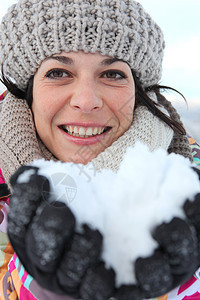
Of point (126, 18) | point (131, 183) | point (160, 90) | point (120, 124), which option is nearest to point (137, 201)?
point (131, 183)

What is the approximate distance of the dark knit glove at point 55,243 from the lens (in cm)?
38

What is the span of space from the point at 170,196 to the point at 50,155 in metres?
0.72

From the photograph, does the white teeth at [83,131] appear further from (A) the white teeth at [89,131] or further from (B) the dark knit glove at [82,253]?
(B) the dark knit glove at [82,253]

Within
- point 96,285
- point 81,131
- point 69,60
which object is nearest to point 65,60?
point 69,60

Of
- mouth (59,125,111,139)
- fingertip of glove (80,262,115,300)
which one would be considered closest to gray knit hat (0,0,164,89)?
mouth (59,125,111,139)

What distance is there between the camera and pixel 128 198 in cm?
46

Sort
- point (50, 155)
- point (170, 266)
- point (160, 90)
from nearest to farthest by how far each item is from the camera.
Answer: point (170, 266)
point (50, 155)
point (160, 90)

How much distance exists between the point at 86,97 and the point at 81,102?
23 mm

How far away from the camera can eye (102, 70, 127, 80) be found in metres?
0.96

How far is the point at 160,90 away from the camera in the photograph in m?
1.41

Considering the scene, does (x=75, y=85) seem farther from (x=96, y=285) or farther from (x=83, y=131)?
(x=96, y=285)

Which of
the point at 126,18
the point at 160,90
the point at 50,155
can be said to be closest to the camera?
the point at 126,18

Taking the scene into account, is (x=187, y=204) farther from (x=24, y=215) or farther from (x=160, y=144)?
(x=160, y=144)

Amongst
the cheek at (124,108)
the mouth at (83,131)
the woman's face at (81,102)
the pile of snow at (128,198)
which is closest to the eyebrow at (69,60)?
the woman's face at (81,102)
